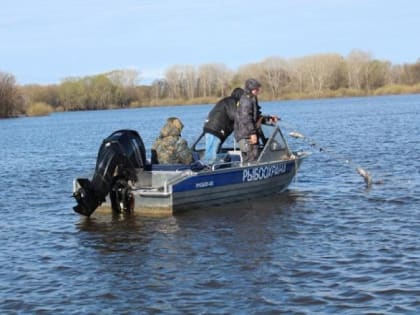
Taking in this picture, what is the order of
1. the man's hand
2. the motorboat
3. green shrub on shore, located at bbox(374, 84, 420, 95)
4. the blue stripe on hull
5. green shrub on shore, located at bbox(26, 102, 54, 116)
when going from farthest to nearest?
green shrub on shore, located at bbox(26, 102, 54, 116), green shrub on shore, located at bbox(374, 84, 420, 95), the man's hand, the blue stripe on hull, the motorboat

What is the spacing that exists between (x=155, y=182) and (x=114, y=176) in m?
1.20

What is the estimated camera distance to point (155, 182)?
14.3 m

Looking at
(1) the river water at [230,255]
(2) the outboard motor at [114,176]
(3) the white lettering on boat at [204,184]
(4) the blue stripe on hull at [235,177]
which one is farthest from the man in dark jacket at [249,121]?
(2) the outboard motor at [114,176]

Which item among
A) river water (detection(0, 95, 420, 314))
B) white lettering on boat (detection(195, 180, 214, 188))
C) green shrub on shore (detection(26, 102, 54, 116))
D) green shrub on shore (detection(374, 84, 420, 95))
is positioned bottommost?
river water (detection(0, 95, 420, 314))

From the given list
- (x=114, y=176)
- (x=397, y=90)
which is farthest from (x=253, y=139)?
(x=397, y=90)

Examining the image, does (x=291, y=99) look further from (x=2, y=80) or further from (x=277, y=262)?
(x=277, y=262)

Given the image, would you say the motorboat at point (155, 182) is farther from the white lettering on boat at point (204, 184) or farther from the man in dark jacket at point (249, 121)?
the man in dark jacket at point (249, 121)

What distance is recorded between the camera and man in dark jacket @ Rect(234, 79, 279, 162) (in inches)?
591

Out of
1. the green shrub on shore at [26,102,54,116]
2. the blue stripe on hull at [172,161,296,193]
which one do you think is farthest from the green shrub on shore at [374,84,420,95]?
the blue stripe on hull at [172,161,296,193]

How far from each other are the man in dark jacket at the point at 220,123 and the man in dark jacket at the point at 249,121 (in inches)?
18.4

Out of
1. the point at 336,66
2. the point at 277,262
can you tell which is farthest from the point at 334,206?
the point at 336,66

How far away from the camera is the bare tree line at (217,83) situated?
109062 millimetres

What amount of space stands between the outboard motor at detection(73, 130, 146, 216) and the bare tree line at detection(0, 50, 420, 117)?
83.9 metres

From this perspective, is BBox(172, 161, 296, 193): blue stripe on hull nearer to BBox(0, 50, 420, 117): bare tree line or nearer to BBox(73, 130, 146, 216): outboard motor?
BBox(73, 130, 146, 216): outboard motor
